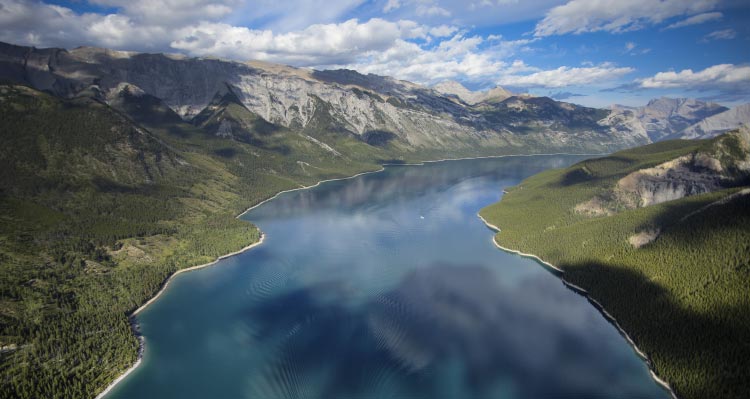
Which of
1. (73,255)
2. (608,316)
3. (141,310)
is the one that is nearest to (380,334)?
(608,316)

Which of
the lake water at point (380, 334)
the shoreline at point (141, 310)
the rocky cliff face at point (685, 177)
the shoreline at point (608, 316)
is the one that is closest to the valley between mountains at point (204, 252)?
the rocky cliff face at point (685, 177)

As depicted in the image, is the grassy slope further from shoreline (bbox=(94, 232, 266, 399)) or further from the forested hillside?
the forested hillside

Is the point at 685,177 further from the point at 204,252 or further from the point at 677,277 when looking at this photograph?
the point at 204,252

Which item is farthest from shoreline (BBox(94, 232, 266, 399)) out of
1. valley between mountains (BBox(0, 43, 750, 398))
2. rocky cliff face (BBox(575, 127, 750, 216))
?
rocky cliff face (BBox(575, 127, 750, 216))

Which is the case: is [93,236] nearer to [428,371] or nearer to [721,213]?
[428,371]

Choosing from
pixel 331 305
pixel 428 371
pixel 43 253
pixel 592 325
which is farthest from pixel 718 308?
pixel 43 253

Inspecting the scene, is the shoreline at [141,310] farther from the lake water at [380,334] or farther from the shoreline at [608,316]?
the shoreline at [608,316]
